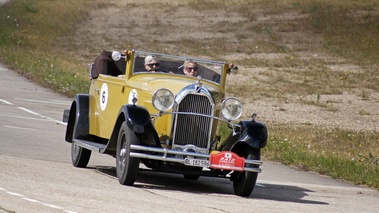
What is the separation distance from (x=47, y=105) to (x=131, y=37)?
23949 millimetres

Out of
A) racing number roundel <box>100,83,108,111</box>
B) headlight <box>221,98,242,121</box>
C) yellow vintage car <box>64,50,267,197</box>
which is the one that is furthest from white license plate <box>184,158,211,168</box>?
racing number roundel <box>100,83,108,111</box>

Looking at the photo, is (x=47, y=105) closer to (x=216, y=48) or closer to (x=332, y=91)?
(x=332, y=91)

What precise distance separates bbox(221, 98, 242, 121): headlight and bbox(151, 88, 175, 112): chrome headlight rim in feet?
2.28

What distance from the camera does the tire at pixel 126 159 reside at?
12.7m

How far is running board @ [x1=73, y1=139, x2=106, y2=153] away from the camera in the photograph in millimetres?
13969

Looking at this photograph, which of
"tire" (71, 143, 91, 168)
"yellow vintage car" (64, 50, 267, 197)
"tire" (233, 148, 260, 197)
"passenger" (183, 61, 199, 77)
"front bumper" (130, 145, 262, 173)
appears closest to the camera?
"front bumper" (130, 145, 262, 173)

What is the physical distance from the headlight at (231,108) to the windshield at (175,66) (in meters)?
0.97

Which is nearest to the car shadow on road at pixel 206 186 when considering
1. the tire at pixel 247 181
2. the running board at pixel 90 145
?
the tire at pixel 247 181

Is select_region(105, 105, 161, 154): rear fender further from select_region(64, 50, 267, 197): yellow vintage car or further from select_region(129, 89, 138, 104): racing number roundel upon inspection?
select_region(129, 89, 138, 104): racing number roundel

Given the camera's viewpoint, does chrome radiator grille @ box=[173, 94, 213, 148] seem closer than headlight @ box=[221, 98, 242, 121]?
Yes

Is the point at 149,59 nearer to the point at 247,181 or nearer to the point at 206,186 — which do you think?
the point at 206,186

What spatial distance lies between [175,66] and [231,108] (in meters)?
1.34

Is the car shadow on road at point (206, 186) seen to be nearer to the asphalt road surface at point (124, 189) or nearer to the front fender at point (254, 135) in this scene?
the asphalt road surface at point (124, 189)

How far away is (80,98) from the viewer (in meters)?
15.4
